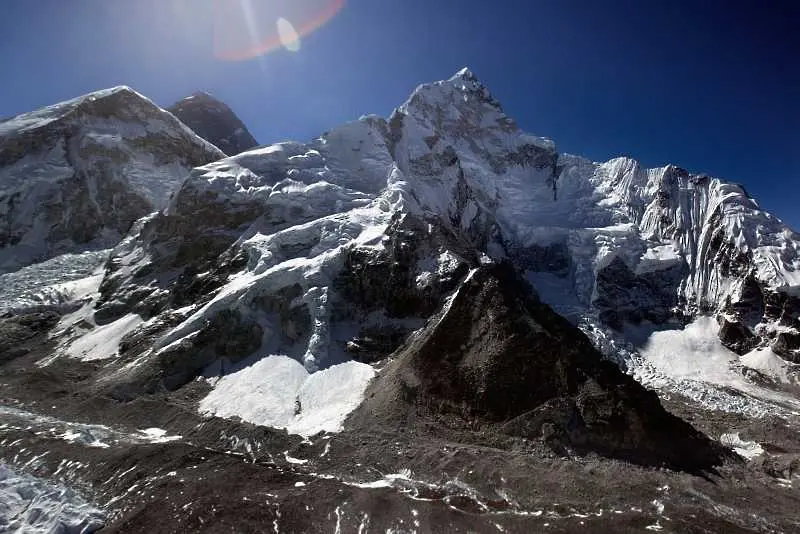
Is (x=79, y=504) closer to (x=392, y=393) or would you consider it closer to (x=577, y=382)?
(x=392, y=393)

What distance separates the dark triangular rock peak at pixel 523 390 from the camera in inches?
1468

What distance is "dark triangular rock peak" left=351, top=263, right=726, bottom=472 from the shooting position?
122 feet

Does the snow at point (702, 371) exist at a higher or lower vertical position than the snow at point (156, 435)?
higher

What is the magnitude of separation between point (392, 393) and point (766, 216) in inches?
3950

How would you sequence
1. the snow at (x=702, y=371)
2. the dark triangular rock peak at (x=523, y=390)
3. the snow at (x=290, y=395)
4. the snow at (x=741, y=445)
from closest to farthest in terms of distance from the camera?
the dark triangular rock peak at (x=523, y=390) < the snow at (x=290, y=395) < the snow at (x=741, y=445) < the snow at (x=702, y=371)

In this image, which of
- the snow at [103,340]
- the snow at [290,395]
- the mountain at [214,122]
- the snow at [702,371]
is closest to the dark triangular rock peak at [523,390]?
the snow at [290,395]

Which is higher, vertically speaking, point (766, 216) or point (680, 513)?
point (766, 216)

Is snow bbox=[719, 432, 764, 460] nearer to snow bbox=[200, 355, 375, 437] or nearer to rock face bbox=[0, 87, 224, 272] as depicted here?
snow bbox=[200, 355, 375, 437]

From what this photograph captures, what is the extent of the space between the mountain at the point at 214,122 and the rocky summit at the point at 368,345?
46.3m

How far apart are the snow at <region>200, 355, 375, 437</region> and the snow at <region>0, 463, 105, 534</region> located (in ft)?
48.7

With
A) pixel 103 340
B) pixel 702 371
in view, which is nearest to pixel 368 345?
pixel 103 340

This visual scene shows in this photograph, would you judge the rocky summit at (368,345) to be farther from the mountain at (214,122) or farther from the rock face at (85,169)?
the mountain at (214,122)

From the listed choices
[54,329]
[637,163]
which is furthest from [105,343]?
[637,163]

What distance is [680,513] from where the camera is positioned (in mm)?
29453
